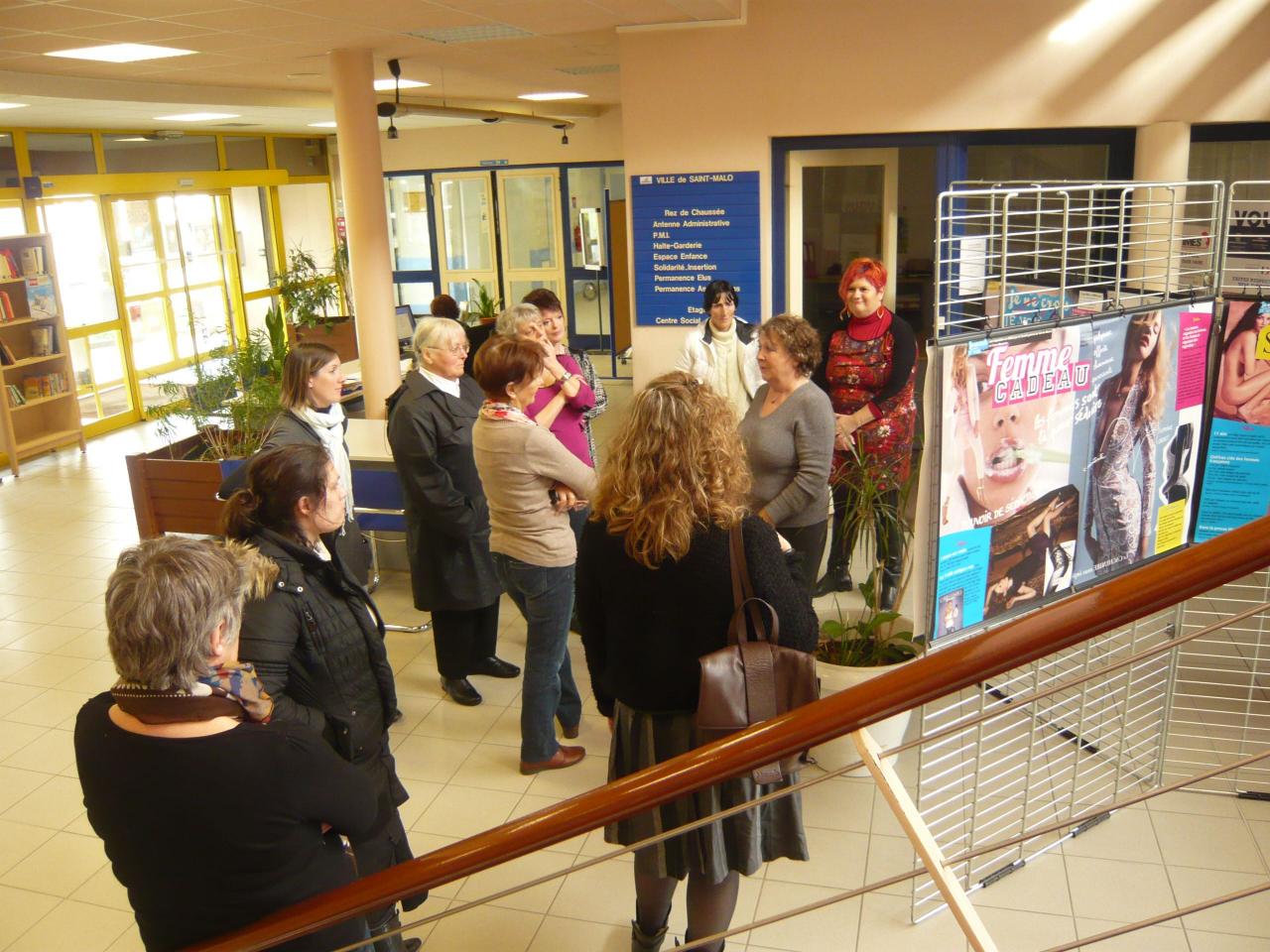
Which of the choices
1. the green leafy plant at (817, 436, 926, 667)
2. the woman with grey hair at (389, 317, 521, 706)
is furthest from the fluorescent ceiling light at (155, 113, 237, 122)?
the green leafy plant at (817, 436, 926, 667)

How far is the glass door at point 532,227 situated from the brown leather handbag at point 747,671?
10.9 m

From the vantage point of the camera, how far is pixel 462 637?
444cm

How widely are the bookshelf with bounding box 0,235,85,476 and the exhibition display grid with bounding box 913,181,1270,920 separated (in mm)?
8336

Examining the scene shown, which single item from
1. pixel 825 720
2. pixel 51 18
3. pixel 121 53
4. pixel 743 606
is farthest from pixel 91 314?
pixel 825 720

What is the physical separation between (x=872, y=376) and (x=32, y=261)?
791 cm

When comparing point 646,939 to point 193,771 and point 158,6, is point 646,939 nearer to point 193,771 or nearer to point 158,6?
point 193,771

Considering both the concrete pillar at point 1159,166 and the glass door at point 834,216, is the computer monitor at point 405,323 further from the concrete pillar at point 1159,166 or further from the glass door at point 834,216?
the concrete pillar at point 1159,166

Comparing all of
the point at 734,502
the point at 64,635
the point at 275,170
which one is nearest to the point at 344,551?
the point at 734,502

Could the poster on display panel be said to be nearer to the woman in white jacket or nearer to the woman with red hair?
the woman with red hair

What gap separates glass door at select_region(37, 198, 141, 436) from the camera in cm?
1041

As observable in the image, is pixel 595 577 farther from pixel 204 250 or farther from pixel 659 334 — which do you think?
pixel 204 250

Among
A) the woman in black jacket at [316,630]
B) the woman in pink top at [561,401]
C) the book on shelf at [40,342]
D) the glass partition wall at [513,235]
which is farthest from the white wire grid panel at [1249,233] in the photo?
the book on shelf at [40,342]

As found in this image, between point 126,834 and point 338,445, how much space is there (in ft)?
9.04

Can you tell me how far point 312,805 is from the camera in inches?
71.6
